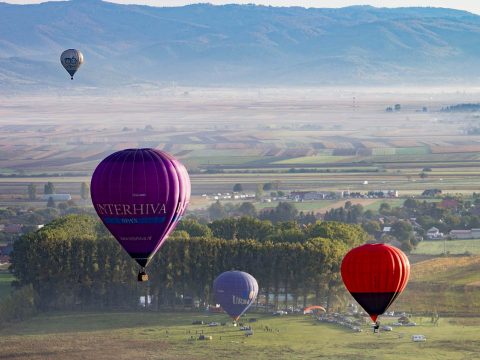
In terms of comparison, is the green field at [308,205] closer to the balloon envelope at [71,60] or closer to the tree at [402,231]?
the tree at [402,231]

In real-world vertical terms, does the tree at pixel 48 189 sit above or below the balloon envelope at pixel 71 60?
below

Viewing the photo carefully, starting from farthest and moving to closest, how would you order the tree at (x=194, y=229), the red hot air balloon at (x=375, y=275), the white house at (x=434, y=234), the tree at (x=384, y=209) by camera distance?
1. the tree at (x=384, y=209)
2. the white house at (x=434, y=234)
3. the tree at (x=194, y=229)
4. the red hot air balloon at (x=375, y=275)

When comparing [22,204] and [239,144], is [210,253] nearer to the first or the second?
[22,204]

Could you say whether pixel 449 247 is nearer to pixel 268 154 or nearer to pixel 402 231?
pixel 402 231

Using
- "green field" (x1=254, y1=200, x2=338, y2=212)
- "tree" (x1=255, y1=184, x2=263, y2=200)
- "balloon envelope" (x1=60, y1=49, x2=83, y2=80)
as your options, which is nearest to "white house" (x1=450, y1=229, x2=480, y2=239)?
"green field" (x1=254, y1=200, x2=338, y2=212)

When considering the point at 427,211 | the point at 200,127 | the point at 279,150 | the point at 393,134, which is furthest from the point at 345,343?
the point at 200,127

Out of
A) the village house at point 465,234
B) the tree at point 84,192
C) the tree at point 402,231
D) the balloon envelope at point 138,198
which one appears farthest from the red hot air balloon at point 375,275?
the tree at point 84,192
